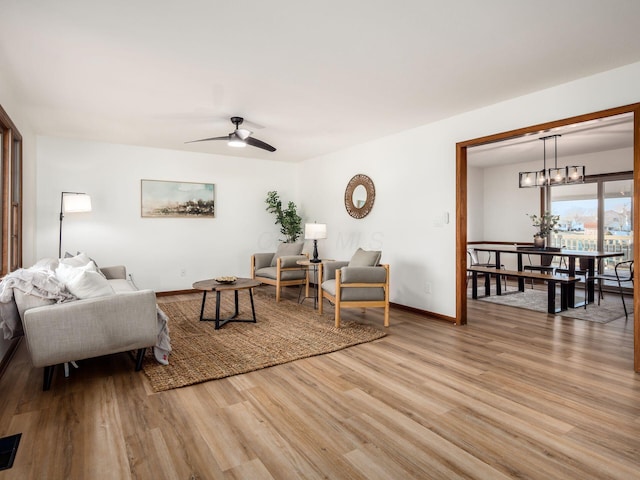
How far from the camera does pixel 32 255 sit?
4965 millimetres

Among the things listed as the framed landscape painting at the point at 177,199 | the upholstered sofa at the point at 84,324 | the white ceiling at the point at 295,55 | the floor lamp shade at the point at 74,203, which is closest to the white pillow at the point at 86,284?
the upholstered sofa at the point at 84,324

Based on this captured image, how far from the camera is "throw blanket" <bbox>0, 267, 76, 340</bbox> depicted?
8.43 ft

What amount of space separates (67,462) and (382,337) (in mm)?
2763

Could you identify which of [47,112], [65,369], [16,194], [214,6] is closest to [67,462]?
[65,369]

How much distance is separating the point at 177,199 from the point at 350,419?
16.8ft

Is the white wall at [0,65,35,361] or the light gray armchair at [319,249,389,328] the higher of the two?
the white wall at [0,65,35,361]

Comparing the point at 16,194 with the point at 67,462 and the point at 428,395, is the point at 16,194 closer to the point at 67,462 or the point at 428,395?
the point at 67,462

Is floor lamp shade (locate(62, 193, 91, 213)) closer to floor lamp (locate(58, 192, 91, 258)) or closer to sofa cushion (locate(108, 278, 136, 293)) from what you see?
floor lamp (locate(58, 192, 91, 258))

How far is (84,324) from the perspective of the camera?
2.61 metres

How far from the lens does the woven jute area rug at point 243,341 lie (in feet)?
9.63

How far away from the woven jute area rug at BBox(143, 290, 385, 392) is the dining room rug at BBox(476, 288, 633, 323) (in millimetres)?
2620

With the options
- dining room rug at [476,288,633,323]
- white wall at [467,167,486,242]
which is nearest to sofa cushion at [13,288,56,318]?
dining room rug at [476,288,633,323]

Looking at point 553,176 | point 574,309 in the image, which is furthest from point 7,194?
point 574,309

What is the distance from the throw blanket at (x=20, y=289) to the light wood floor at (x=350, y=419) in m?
0.45
